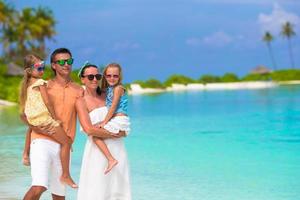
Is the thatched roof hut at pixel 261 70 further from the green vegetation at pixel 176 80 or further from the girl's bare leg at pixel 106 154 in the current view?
the girl's bare leg at pixel 106 154

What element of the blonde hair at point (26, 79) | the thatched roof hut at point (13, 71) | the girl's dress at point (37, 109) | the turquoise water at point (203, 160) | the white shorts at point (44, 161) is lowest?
the turquoise water at point (203, 160)

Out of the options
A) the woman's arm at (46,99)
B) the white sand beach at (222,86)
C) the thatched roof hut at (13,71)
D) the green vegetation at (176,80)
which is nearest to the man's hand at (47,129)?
the woman's arm at (46,99)

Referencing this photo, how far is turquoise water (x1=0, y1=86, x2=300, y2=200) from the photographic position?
847cm

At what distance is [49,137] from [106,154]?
45 cm

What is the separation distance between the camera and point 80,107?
4.41 meters

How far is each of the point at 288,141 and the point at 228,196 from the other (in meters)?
8.50

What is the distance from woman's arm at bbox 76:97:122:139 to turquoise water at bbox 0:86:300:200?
3427mm

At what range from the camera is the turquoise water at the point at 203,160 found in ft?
27.8

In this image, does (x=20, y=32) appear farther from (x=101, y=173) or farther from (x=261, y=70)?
(x=101, y=173)

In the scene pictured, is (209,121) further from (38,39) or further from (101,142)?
(38,39)

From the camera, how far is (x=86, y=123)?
439 centimetres

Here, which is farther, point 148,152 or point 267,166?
point 148,152

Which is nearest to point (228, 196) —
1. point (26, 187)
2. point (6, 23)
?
point (26, 187)

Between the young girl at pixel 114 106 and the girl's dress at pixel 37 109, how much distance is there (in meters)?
0.39
